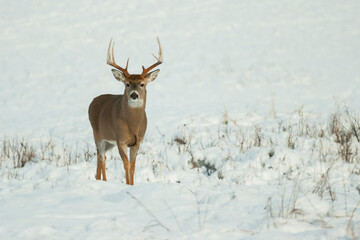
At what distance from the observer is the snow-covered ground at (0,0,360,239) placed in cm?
380

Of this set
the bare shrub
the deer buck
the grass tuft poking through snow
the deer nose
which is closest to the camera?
the grass tuft poking through snow

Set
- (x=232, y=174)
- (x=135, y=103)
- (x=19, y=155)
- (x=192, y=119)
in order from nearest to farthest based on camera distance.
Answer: (x=135, y=103)
(x=232, y=174)
(x=19, y=155)
(x=192, y=119)

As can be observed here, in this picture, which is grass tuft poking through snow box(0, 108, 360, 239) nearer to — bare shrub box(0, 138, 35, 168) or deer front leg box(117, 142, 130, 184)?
bare shrub box(0, 138, 35, 168)

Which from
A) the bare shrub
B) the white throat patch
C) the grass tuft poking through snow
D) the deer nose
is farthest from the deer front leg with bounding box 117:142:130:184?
the bare shrub

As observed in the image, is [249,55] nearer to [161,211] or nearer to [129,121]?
[129,121]

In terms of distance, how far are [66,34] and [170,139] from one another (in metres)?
14.5

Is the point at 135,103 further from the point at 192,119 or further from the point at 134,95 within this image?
the point at 192,119

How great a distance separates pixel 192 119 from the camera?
10281mm

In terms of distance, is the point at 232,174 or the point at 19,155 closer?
the point at 232,174

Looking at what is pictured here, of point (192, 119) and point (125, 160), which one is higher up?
point (192, 119)

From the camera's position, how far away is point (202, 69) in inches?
685

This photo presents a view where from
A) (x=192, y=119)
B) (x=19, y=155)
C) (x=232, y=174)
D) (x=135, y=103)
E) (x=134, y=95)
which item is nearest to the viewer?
(x=134, y=95)

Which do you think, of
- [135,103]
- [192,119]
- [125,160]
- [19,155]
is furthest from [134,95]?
[192,119]

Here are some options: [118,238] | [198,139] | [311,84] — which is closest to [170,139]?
[198,139]
